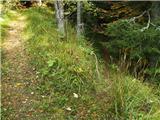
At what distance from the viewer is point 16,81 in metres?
7.09

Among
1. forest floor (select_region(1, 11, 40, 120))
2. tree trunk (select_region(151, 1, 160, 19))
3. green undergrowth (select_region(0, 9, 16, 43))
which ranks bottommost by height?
forest floor (select_region(1, 11, 40, 120))

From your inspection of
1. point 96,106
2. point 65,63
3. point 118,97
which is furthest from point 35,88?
point 118,97

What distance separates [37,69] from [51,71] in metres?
0.56

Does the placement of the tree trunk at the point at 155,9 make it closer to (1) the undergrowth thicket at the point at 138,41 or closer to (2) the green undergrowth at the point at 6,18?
(1) the undergrowth thicket at the point at 138,41

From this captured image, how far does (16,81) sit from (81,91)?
1.73m

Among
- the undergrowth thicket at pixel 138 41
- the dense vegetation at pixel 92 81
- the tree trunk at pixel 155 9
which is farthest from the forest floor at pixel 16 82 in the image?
the tree trunk at pixel 155 9

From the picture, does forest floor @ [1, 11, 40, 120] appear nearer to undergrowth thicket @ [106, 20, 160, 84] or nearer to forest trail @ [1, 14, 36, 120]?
forest trail @ [1, 14, 36, 120]

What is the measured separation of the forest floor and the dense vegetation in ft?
0.55

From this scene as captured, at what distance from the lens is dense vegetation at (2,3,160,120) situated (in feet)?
18.0

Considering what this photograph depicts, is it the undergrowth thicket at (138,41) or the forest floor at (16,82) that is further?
the undergrowth thicket at (138,41)

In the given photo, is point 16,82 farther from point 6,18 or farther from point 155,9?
point 6,18

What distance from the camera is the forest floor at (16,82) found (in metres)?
5.77

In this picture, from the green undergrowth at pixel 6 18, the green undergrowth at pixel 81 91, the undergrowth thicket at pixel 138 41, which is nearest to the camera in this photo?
the green undergrowth at pixel 81 91

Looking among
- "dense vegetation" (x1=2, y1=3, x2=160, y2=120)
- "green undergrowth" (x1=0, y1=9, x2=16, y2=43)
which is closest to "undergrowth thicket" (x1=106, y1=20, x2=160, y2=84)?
"dense vegetation" (x1=2, y1=3, x2=160, y2=120)
